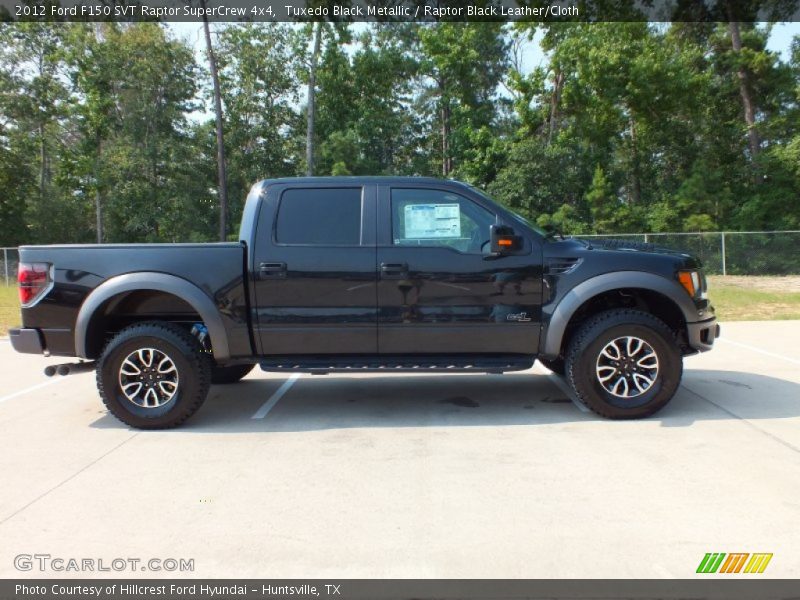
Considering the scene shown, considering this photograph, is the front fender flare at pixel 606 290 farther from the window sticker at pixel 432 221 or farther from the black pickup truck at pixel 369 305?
the window sticker at pixel 432 221

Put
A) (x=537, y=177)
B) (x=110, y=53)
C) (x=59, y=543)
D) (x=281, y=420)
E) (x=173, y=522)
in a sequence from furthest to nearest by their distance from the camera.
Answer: (x=110, y=53), (x=537, y=177), (x=281, y=420), (x=173, y=522), (x=59, y=543)

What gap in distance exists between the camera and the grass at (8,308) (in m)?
13.3

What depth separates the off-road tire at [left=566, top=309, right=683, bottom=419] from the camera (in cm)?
534

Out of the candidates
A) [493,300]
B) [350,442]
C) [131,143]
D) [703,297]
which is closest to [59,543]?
[350,442]

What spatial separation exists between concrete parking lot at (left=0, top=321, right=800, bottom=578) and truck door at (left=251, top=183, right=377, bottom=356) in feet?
2.42

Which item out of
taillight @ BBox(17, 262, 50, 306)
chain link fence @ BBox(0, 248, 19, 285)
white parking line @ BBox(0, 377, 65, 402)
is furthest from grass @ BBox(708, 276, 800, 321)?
chain link fence @ BBox(0, 248, 19, 285)

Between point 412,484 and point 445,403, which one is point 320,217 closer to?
point 445,403

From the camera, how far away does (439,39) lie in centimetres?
3238

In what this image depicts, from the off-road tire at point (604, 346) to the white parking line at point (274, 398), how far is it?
2.78 meters

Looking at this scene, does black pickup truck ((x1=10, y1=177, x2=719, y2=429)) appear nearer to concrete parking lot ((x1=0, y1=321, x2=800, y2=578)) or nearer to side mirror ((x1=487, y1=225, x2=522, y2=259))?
side mirror ((x1=487, y1=225, x2=522, y2=259))

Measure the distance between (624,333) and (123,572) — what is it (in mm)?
4038

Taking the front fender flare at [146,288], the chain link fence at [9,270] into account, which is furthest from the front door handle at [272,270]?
the chain link fence at [9,270]

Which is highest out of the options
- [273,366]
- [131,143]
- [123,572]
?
[131,143]

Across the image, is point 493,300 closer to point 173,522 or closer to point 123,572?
point 173,522
